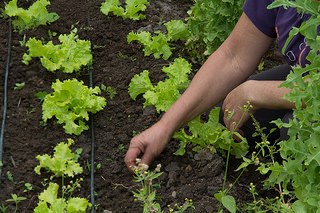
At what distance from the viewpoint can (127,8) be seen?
17.5 ft

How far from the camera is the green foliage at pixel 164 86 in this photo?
433cm

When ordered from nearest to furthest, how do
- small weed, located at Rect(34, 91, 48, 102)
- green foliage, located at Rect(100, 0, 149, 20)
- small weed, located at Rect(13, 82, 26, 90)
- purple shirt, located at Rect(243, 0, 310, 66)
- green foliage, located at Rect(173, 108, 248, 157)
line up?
purple shirt, located at Rect(243, 0, 310, 66), green foliage, located at Rect(173, 108, 248, 157), small weed, located at Rect(34, 91, 48, 102), small weed, located at Rect(13, 82, 26, 90), green foliage, located at Rect(100, 0, 149, 20)

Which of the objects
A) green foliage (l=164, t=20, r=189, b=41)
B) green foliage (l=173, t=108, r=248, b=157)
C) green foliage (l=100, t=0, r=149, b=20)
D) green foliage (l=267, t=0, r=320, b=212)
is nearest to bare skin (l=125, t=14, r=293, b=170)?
green foliage (l=173, t=108, r=248, b=157)

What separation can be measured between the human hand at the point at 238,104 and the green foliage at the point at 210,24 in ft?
3.99

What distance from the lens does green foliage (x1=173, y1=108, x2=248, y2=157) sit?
3.93 meters

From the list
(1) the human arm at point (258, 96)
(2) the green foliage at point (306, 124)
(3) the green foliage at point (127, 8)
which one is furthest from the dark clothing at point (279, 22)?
(3) the green foliage at point (127, 8)

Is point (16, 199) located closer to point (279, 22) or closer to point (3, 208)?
point (3, 208)

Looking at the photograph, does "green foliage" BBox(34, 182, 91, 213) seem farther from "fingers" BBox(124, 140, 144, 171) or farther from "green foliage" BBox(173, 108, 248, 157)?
"green foliage" BBox(173, 108, 248, 157)

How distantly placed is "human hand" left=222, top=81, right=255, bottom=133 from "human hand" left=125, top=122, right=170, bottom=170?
337mm

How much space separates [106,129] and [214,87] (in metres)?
0.96

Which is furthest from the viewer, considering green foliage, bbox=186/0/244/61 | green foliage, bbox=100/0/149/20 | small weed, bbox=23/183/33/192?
green foliage, bbox=100/0/149/20

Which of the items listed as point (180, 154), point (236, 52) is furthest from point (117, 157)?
Answer: point (236, 52)

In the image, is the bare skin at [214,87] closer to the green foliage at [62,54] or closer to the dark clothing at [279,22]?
the dark clothing at [279,22]

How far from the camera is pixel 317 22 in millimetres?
2361
